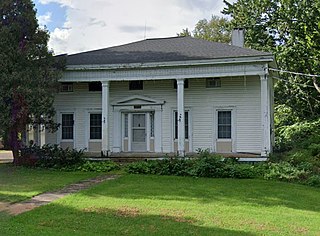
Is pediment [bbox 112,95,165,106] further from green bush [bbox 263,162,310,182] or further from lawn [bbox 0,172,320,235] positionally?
lawn [bbox 0,172,320,235]

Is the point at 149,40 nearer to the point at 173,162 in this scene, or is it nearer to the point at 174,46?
the point at 174,46

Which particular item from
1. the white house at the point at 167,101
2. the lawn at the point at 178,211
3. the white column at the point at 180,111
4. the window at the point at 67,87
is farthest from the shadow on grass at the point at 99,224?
the window at the point at 67,87

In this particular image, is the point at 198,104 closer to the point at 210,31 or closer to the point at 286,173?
the point at 286,173

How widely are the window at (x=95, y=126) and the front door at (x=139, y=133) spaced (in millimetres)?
1750

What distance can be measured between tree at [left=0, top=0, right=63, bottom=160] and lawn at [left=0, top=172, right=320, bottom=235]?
18.4ft

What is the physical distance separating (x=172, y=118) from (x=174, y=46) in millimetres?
4000

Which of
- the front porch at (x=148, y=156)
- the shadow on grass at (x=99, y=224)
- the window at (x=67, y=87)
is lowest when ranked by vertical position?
the shadow on grass at (x=99, y=224)

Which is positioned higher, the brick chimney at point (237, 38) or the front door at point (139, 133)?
the brick chimney at point (237, 38)

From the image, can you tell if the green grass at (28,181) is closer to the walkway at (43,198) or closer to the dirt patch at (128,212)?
Answer: the walkway at (43,198)

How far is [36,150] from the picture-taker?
16.8 metres

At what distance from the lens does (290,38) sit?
27359mm

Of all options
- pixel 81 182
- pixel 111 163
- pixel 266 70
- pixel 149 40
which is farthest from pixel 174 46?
pixel 81 182

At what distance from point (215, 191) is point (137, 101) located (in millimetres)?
9003

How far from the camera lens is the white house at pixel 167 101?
16953 millimetres
